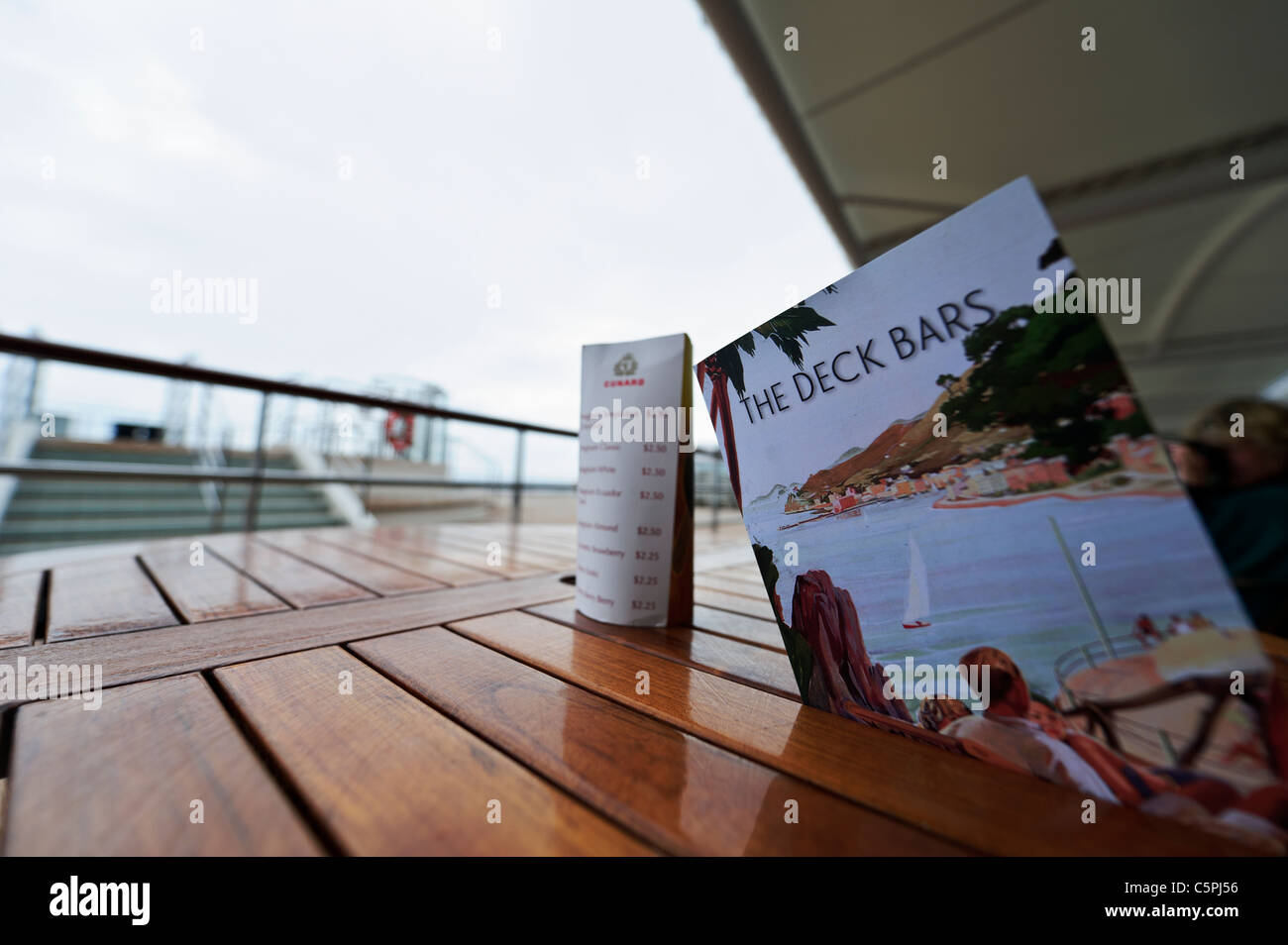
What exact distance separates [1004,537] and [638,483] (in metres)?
0.39

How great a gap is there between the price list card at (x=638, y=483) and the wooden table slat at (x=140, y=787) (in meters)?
0.39

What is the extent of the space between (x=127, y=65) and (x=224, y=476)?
5630mm

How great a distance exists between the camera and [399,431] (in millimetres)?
4602

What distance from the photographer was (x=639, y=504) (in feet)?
1.99

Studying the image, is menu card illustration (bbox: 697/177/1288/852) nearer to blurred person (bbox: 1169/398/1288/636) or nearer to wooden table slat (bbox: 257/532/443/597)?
blurred person (bbox: 1169/398/1288/636)

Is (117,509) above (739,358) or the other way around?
the other way around

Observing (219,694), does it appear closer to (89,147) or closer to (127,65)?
(127,65)

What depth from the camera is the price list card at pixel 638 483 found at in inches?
23.5

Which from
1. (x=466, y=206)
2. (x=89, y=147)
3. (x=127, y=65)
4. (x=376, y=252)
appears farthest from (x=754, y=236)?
(x=89, y=147)

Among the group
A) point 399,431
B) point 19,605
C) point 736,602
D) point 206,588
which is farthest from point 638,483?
point 399,431

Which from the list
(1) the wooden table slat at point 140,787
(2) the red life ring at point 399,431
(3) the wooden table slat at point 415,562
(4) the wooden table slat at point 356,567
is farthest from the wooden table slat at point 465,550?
(2) the red life ring at point 399,431

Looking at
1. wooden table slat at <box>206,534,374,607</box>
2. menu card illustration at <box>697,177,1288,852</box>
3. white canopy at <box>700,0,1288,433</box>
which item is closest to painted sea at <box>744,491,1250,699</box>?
menu card illustration at <box>697,177,1288,852</box>

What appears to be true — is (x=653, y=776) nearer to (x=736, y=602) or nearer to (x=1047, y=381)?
(x=1047, y=381)

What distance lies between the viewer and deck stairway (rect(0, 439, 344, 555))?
283cm
